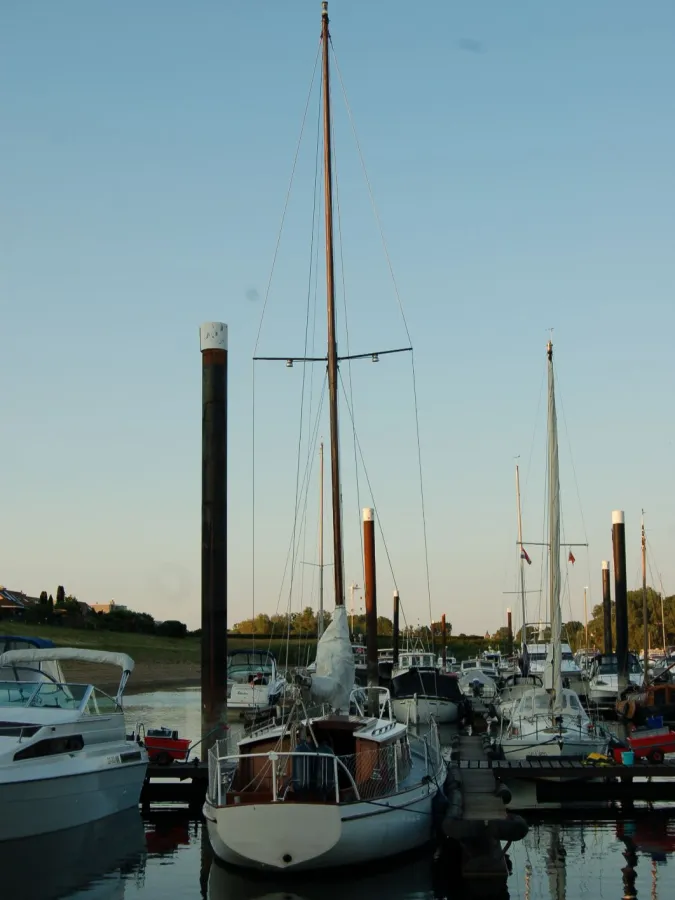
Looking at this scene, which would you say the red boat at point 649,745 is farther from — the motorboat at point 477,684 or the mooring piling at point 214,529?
the motorboat at point 477,684

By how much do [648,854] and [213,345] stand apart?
14.1 meters

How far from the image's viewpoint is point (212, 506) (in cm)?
2436

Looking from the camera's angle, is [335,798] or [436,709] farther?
[436,709]

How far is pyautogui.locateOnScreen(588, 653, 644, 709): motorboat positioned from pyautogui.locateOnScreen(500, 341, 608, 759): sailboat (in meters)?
16.3

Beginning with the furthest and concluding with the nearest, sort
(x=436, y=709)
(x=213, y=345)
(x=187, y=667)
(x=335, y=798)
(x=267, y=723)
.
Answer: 1. (x=187, y=667)
2. (x=436, y=709)
3. (x=213, y=345)
4. (x=267, y=723)
5. (x=335, y=798)

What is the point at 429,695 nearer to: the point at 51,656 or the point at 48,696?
the point at 51,656

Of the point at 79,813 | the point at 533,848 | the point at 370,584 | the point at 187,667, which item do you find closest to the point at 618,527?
the point at 370,584

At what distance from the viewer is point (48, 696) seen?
1997 cm

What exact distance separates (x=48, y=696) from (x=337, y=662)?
5489mm

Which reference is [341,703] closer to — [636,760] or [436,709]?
[636,760]

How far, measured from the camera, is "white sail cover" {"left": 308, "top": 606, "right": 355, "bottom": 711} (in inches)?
731

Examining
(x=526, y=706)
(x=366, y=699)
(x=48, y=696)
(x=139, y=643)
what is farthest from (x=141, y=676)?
(x=48, y=696)

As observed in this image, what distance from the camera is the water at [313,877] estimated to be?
50.2ft

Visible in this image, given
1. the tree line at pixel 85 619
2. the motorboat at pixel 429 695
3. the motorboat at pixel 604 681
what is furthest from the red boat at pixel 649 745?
the tree line at pixel 85 619
